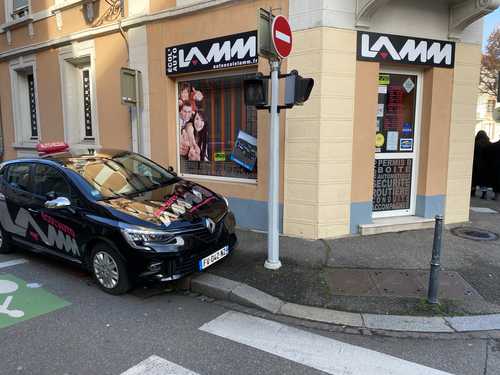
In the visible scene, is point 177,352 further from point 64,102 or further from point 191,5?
point 64,102

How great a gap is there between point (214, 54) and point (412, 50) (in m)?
3.15

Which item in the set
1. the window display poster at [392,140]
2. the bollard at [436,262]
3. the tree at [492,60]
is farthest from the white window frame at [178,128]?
the tree at [492,60]

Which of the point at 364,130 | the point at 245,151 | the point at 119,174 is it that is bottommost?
the point at 119,174

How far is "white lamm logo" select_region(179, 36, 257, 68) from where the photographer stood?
6.22 m

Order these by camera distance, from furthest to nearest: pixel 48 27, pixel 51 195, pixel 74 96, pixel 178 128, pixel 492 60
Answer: pixel 492 60 → pixel 48 27 → pixel 74 96 → pixel 178 128 → pixel 51 195

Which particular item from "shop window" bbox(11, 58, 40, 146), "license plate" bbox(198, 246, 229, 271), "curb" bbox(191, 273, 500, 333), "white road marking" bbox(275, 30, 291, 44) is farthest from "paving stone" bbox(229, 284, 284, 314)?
"shop window" bbox(11, 58, 40, 146)

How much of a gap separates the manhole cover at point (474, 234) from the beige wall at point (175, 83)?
2967 mm

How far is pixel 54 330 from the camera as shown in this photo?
3635 mm

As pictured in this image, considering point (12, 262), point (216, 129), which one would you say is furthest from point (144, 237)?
point (216, 129)

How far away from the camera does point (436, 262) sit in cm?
383

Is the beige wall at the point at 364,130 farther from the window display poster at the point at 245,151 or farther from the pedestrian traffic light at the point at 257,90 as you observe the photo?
the pedestrian traffic light at the point at 257,90

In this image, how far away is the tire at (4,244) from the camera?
18.9 feet

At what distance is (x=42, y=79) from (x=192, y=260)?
8.35 metres

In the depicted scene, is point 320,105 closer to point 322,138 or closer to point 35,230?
point 322,138
